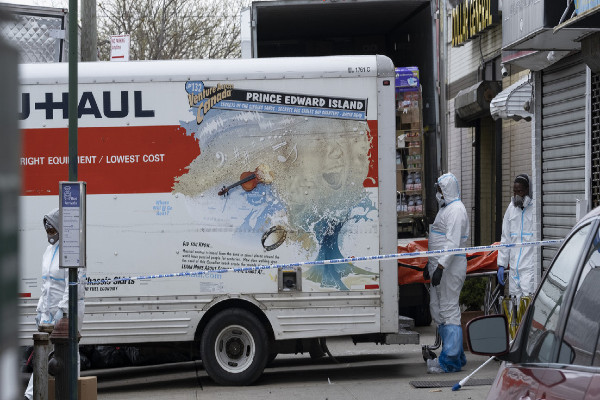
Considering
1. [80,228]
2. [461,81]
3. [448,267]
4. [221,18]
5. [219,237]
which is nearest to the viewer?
[80,228]

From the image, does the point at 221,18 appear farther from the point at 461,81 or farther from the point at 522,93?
the point at 522,93

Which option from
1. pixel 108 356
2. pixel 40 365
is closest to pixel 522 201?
pixel 108 356

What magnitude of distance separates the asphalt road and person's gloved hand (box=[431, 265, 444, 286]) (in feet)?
3.20

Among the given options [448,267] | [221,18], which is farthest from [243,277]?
[221,18]

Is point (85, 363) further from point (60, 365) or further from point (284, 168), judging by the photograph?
point (284, 168)

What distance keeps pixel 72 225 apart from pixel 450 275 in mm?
4299

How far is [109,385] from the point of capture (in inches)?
398

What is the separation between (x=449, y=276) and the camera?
10000mm

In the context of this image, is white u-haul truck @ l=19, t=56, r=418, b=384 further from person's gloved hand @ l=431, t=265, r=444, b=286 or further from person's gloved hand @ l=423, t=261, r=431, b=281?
person's gloved hand @ l=423, t=261, r=431, b=281

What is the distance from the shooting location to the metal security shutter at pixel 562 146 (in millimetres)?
9938

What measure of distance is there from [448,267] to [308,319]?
167 centimetres

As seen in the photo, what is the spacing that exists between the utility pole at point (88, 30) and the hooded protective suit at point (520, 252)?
25.8 ft

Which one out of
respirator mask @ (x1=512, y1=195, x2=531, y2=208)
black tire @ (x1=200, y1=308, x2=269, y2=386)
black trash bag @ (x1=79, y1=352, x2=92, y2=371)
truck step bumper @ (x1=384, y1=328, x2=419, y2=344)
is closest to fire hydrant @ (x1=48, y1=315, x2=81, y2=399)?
black tire @ (x1=200, y1=308, x2=269, y2=386)

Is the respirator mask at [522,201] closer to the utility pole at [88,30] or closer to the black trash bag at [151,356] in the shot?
the black trash bag at [151,356]
